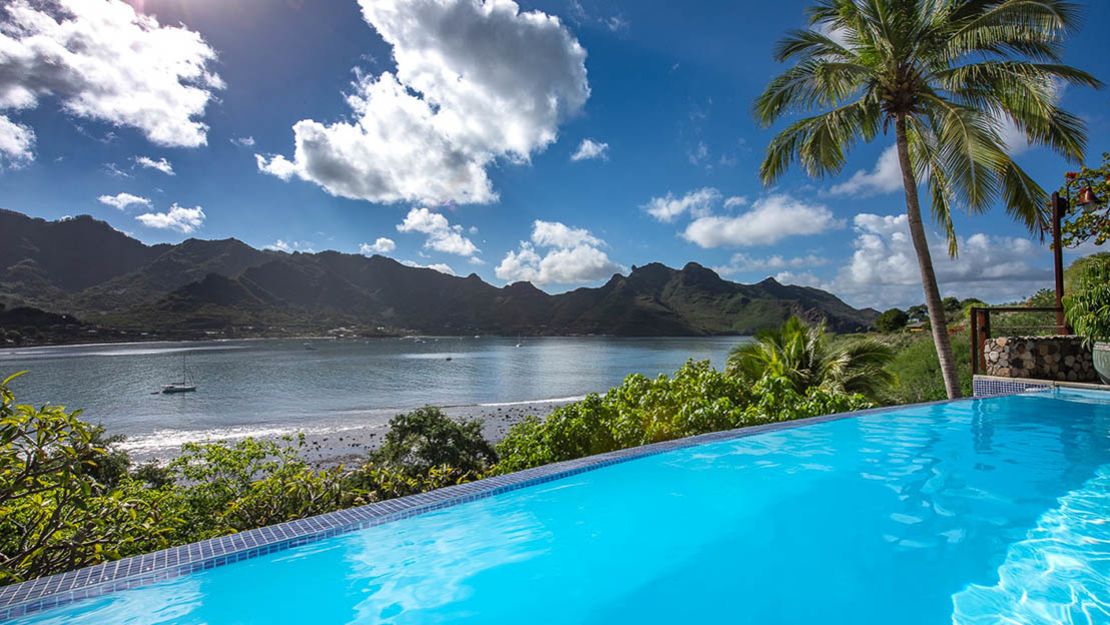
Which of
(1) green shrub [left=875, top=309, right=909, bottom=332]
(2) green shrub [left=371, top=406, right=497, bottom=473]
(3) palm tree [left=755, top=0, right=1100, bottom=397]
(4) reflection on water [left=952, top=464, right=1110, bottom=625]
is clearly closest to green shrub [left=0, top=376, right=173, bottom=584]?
(4) reflection on water [left=952, top=464, right=1110, bottom=625]

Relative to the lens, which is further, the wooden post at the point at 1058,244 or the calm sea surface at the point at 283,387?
the calm sea surface at the point at 283,387

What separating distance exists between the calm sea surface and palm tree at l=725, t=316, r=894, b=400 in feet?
71.2

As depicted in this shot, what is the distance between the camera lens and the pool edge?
2293mm

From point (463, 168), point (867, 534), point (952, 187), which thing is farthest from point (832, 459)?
point (463, 168)

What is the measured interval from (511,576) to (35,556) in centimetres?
266

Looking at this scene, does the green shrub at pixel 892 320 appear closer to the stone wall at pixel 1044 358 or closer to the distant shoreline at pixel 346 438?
the distant shoreline at pixel 346 438

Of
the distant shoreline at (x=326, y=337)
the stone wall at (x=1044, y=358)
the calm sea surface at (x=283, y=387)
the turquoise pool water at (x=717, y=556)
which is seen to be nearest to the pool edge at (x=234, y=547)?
the turquoise pool water at (x=717, y=556)

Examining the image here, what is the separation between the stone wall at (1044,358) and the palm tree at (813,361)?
4.85 feet

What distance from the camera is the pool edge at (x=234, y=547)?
2293 mm

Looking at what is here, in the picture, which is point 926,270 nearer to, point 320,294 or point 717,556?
point 717,556

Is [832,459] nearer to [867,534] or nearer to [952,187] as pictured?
[867,534]

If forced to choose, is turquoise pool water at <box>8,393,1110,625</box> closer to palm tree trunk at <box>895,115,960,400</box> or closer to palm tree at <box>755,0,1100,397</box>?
palm tree trunk at <box>895,115,960,400</box>

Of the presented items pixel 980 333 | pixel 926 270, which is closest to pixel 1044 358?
pixel 980 333

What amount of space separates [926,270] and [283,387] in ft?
138
